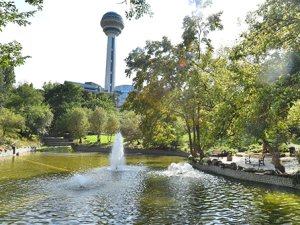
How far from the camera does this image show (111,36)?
17988 cm

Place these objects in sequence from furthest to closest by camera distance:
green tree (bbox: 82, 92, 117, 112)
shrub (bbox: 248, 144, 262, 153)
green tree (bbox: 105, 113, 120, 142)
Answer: green tree (bbox: 82, 92, 117, 112)
green tree (bbox: 105, 113, 120, 142)
shrub (bbox: 248, 144, 262, 153)

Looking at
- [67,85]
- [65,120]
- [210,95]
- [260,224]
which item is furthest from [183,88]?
[67,85]

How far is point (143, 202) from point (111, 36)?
174 meters

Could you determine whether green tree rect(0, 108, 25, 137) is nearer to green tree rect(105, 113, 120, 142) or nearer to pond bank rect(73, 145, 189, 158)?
pond bank rect(73, 145, 189, 158)

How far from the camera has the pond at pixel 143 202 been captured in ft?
37.5

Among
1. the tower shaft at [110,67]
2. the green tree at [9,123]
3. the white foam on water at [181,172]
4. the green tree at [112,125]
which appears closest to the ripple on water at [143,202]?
the white foam on water at [181,172]

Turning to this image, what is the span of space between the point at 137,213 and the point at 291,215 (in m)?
6.08

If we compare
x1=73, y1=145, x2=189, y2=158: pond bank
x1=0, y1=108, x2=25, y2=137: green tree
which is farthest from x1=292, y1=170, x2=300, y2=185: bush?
x1=0, y1=108, x2=25, y2=137: green tree

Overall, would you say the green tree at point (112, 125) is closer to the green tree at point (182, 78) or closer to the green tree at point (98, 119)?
the green tree at point (98, 119)

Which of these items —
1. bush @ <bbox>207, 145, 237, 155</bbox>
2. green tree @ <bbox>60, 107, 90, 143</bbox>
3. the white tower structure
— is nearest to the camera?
bush @ <bbox>207, 145, 237, 155</bbox>

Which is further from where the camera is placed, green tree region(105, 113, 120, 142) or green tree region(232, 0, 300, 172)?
green tree region(105, 113, 120, 142)

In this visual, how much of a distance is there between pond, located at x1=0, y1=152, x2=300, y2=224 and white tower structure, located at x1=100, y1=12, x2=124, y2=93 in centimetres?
16368

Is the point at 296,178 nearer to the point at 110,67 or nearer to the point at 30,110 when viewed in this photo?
the point at 30,110

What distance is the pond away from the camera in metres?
11.4
